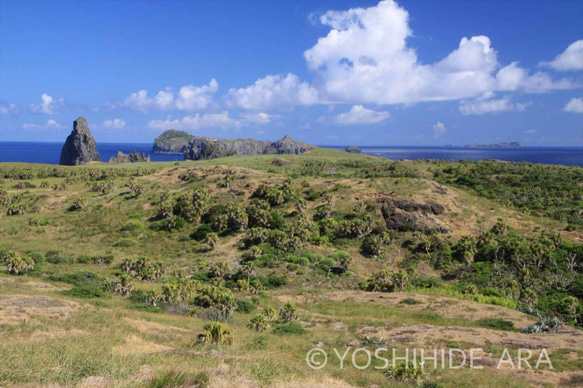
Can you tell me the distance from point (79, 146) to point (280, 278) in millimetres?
167377

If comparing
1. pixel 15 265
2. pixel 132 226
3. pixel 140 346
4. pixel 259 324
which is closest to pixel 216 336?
pixel 140 346

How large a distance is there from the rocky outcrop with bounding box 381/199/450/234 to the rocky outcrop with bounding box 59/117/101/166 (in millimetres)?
161464

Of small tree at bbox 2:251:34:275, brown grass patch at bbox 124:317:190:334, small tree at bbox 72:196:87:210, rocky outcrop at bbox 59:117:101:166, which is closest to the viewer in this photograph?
brown grass patch at bbox 124:317:190:334

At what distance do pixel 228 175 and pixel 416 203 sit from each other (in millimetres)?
31864

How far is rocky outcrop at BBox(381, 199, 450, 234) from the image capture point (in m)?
43.8

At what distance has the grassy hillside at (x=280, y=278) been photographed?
12.2 m

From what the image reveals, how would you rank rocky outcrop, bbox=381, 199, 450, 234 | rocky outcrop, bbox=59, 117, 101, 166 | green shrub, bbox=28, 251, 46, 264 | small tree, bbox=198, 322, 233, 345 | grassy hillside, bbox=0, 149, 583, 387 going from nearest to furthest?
1. grassy hillside, bbox=0, 149, 583, 387
2. small tree, bbox=198, 322, 233, 345
3. green shrub, bbox=28, 251, 46, 264
4. rocky outcrop, bbox=381, 199, 450, 234
5. rocky outcrop, bbox=59, 117, 101, 166

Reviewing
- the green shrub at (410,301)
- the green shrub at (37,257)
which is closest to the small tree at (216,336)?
the green shrub at (410,301)

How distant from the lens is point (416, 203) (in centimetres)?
4706

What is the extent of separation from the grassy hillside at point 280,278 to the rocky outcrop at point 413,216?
0.21 metres

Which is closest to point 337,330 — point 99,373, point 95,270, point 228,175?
point 99,373

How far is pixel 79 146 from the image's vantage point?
165m

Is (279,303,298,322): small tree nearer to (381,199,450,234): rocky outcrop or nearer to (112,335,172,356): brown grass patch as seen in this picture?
(112,335,172,356): brown grass patch

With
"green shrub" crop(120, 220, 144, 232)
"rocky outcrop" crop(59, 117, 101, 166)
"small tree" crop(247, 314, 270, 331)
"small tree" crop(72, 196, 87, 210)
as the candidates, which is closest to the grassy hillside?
"small tree" crop(247, 314, 270, 331)
